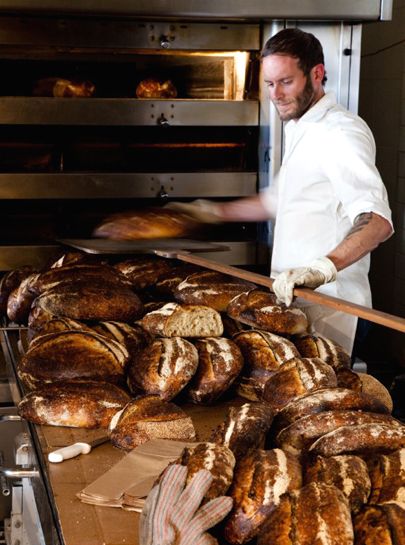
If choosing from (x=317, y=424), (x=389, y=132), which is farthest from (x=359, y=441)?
(x=389, y=132)

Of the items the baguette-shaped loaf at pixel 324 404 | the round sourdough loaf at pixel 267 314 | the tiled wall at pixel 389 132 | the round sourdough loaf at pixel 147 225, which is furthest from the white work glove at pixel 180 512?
the tiled wall at pixel 389 132

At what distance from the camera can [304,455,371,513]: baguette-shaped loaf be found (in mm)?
1292

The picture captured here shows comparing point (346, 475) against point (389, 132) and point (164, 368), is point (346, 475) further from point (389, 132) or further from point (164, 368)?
point (389, 132)

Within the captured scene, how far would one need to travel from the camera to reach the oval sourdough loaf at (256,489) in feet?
4.28

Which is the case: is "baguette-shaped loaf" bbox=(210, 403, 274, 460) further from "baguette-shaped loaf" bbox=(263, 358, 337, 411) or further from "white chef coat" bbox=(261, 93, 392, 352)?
"white chef coat" bbox=(261, 93, 392, 352)

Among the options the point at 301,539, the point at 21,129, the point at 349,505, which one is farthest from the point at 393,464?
the point at 21,129

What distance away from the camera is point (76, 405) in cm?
198

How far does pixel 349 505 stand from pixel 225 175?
240 centimetres

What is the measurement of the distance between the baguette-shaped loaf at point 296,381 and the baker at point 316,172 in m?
0.79

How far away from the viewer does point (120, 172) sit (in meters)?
3.51

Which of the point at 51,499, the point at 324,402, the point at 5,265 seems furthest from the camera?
the point at 5,265

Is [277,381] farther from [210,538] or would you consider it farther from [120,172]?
[120,172]

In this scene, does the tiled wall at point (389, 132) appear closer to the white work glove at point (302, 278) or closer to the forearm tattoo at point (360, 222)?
the forearm tattoo at point (360, 222)

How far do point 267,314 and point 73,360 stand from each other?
596 millimetres
